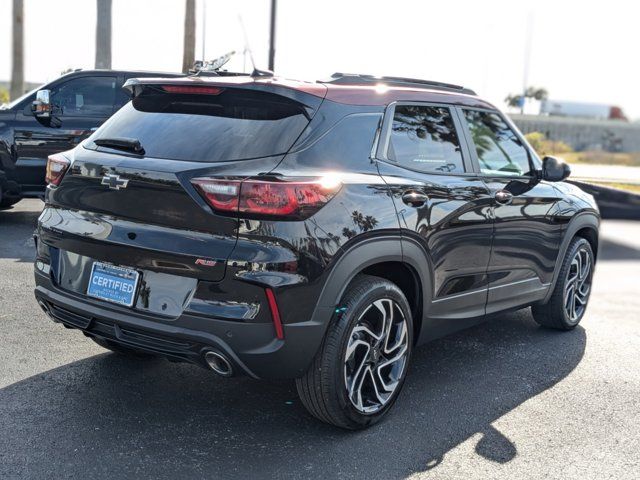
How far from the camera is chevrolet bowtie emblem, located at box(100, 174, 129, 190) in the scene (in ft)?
11.3

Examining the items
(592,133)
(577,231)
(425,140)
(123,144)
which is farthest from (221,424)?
(592,133)

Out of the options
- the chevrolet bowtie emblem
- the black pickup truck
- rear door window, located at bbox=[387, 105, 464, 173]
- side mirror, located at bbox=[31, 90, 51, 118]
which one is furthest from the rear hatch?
the black pickup truck

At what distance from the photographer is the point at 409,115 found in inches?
162

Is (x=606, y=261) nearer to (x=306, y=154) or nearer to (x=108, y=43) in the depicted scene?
(x=306, y=154)

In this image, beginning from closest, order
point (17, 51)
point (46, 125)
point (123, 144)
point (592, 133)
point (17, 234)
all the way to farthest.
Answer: point (123, 144), point (17, 234), point (46, 125), point (17, 51), point (592, 133)

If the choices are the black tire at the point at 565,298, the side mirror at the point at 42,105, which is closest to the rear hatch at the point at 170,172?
the black tire at the point at 565,298

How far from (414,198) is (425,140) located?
52 cm

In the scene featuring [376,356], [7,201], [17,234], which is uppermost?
[376,356]

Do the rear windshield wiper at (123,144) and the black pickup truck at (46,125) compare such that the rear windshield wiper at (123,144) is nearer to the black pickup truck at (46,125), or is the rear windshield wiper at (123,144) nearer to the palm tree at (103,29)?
the black pickup truck at (46,125)

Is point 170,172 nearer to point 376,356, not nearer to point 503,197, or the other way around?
point 376,356

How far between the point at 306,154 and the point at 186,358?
109cm

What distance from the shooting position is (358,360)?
12.2ft

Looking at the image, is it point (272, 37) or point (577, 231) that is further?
point (272, 37)

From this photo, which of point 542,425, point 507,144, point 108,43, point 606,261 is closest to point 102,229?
point 542,425
